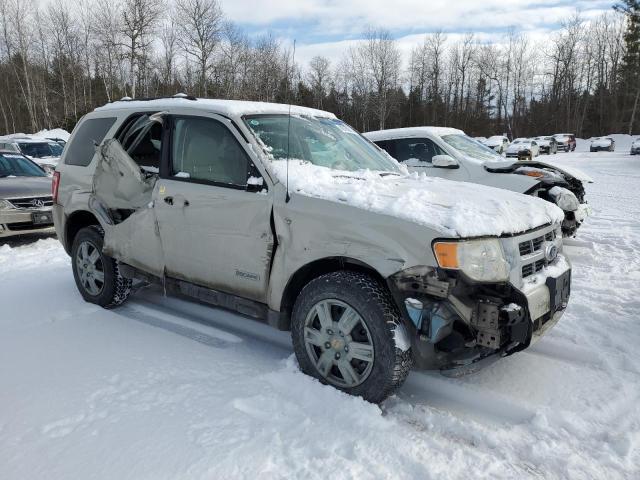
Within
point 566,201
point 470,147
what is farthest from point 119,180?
point 470,147

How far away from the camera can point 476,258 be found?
270 cm

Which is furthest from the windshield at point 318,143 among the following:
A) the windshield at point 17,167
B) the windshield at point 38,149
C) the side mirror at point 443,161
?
the windshield at point 38,149

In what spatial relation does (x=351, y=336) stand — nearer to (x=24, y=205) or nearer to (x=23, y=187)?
(x=24, y=205)

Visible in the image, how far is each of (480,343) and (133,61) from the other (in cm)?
3745

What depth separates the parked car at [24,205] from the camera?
7816 mm

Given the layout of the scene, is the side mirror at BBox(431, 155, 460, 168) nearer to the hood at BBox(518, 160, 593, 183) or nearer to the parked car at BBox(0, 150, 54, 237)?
the hood at BBox(518, 160, 593, 183)

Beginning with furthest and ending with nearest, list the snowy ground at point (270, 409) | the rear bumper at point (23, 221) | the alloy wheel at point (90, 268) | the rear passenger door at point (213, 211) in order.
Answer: the rear bumper at point (23, 221) → the alloy wheel at point (90, 268) → the rear passenger door at point (213, 211) → the snowy ground at point (270, 409)

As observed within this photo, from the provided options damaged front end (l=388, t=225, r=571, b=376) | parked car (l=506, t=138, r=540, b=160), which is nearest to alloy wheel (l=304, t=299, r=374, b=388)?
damaged front end (l=388, t=225, r=571, b=376)

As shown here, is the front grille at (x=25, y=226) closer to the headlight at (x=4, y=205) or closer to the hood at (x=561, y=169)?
the headlight at (x=4, y=205)

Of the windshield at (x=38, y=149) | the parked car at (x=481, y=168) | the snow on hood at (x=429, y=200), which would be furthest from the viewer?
the windshield at (x=38, y=149)

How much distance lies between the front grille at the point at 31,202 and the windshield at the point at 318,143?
613 cm

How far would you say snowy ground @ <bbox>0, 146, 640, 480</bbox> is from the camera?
2.44 metres

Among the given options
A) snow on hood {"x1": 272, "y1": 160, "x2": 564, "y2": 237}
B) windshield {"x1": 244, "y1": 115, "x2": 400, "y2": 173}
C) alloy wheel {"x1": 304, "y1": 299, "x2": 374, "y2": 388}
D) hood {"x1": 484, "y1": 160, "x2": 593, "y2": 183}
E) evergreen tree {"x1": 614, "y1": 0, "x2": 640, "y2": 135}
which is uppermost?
evergreen tree {"x1": 614, "y1": 0, "x2": 640, "y2": 135}

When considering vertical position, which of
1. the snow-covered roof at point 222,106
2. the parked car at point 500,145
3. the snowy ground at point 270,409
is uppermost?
the parked car at point 500,145
